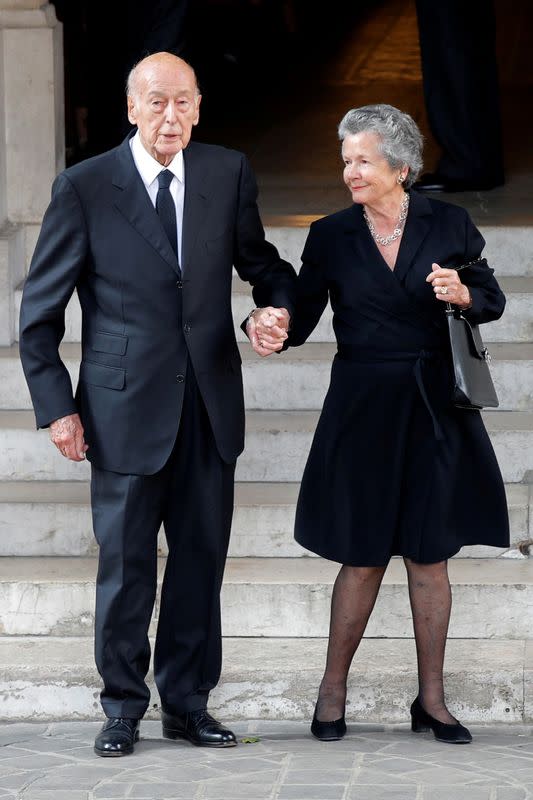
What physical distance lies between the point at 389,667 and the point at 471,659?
28 cm

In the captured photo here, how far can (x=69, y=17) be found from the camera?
9.88m

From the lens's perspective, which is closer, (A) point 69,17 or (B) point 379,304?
(B) point 379,304

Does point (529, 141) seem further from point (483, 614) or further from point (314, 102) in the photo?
point (483, 614)

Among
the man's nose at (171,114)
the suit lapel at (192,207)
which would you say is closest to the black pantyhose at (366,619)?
the suit lapel at (192,207)

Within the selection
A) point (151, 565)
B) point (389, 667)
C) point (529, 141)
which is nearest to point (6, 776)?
point (151, 565)

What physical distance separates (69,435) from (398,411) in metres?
0.98

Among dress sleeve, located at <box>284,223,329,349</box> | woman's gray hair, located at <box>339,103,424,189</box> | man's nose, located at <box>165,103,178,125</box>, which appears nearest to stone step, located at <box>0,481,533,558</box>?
dress sleeve, located at <box>284,223,329,349</box>

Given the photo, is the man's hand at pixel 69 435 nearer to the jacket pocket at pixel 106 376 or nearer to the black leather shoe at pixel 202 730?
the jacket pocket at pixel 106 376

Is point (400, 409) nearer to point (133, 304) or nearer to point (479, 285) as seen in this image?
point (479, 285)

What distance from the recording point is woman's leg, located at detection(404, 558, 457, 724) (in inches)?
185

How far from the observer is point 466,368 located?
449 cm

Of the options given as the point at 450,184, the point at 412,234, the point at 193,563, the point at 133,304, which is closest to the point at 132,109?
the point at 133,304

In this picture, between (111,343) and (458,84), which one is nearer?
(111,343)

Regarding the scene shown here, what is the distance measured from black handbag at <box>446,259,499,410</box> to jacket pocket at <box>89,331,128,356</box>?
951 mm
